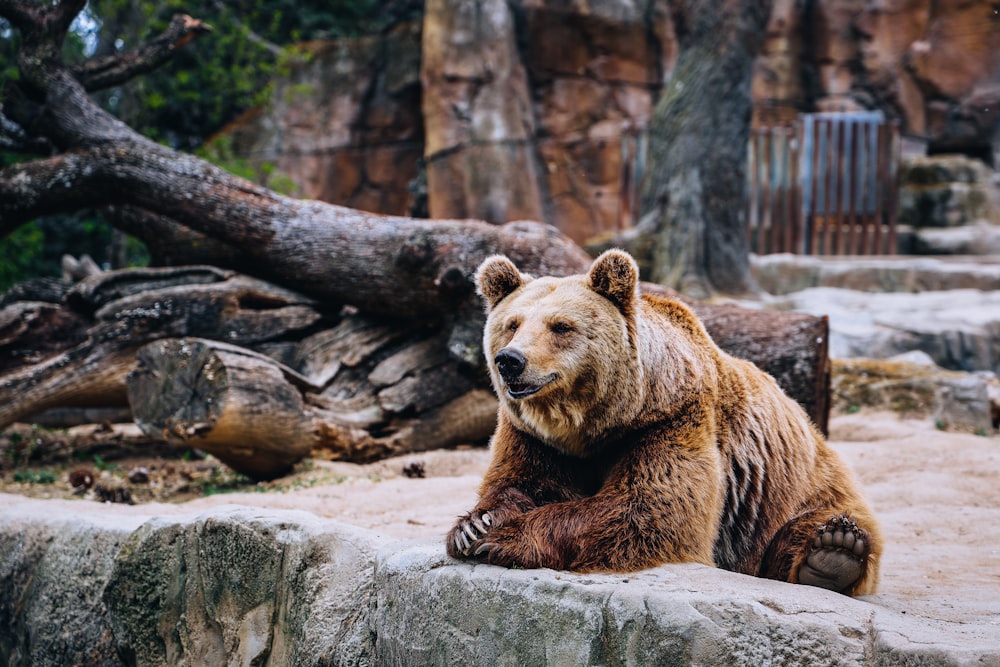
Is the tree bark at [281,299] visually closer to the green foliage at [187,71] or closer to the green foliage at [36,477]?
the green foliage at [36,477]

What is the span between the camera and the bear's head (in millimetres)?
3303

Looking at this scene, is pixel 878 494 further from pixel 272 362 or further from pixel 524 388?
pixel 272 362

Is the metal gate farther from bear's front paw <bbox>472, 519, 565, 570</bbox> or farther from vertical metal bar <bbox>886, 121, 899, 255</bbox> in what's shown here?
bear's front paw <bbox>472, 519, 565, 570</bbox>

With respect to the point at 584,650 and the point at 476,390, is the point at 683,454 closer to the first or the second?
the point at 584,650

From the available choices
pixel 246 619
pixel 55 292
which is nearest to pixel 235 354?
pixel 246 619

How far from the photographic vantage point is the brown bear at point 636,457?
3170 millimetres

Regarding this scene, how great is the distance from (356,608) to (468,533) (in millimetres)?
792

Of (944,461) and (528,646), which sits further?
(944,461)

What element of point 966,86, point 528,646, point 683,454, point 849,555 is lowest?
point 528,646

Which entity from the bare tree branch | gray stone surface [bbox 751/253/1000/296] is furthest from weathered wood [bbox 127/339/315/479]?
gray stone surface [bbox 751/253/1000/296]

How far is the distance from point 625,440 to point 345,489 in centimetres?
296

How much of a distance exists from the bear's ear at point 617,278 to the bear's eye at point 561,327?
22 centimetres

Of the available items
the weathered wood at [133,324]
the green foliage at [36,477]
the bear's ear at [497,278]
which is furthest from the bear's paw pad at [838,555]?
the green foliage at [36,477]

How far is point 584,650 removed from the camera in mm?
2904
